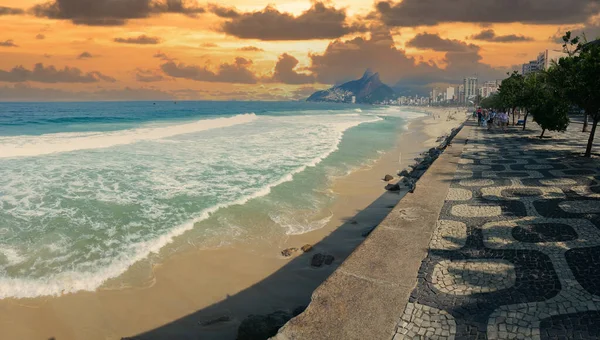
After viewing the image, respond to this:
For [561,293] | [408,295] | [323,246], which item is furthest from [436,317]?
[323,246]

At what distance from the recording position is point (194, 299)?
30.6ft

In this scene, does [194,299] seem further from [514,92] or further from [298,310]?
[514,92]

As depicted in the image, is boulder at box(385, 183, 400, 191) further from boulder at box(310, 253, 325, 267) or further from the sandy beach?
boulder at box(310, 253, 325, 267)

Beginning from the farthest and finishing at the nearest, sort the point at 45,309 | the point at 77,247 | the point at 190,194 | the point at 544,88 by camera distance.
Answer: the point at 544,88 < the point at 190,194 < the point at 77,247 < the point at 45,309

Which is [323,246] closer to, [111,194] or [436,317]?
[436,317]

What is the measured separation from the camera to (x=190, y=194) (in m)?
17.3

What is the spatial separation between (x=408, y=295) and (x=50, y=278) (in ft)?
28.6

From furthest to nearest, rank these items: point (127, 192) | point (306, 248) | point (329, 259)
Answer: point (127, 192) → point (306, 248) → point (329, 259)

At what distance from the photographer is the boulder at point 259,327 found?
711 cm

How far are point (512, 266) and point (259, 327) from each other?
5011 millimetres

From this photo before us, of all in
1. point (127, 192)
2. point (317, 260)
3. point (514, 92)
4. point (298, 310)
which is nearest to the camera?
point (298, 310)

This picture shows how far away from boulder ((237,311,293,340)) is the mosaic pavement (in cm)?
236

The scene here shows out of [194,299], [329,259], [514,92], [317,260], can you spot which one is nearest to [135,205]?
[194,299]

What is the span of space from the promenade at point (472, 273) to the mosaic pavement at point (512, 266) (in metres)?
0.02
